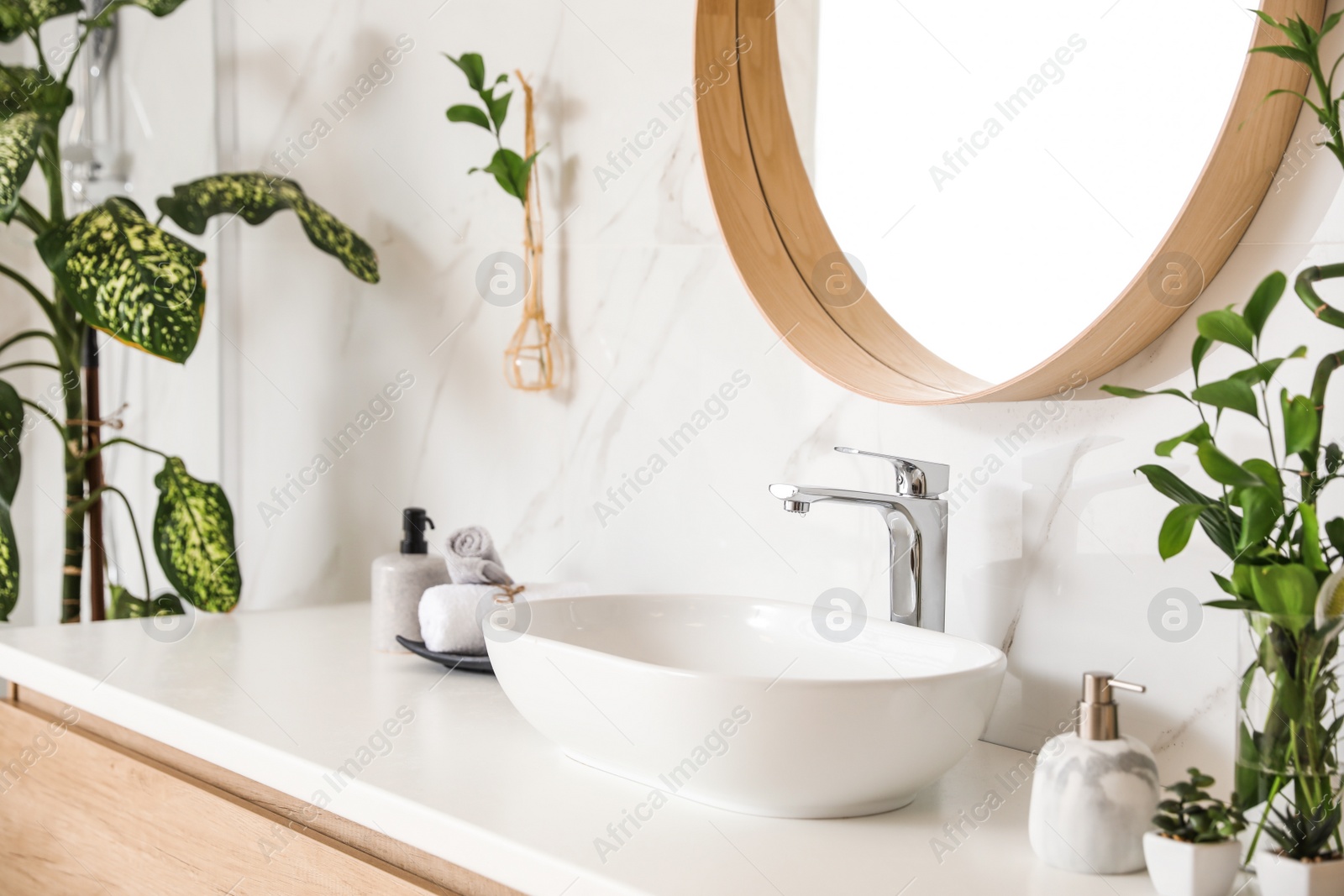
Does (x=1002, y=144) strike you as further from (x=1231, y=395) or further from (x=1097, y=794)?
(x=1097, y=794)

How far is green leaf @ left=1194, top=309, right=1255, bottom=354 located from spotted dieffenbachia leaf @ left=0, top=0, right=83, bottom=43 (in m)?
1.59

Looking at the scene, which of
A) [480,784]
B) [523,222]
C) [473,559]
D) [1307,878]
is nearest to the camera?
[1307,878]

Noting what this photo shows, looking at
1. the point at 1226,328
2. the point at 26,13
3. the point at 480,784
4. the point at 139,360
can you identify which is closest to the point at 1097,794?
the point at 1226,328

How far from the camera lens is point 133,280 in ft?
4.28

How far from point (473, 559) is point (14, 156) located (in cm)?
79

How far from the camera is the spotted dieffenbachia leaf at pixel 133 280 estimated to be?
4.23 feet

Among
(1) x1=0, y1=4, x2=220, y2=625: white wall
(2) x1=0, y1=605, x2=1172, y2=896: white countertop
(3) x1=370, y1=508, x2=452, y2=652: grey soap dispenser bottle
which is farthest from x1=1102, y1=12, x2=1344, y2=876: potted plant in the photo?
(1) x1=0, y1=4, x2=220, y2=625: white wall

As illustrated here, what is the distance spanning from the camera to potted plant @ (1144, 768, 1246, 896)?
2.02 ft

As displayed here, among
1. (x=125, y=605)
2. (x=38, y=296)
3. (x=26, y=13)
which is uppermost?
(x=26, y=13)

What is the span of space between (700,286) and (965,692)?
628 millimetres

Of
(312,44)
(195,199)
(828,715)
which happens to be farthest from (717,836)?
(312,44)

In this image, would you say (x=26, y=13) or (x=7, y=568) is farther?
(x=26, y=13)

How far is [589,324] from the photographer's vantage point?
138 cm

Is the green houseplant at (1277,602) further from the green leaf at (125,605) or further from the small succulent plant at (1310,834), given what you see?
the green leaf at (125,605)
